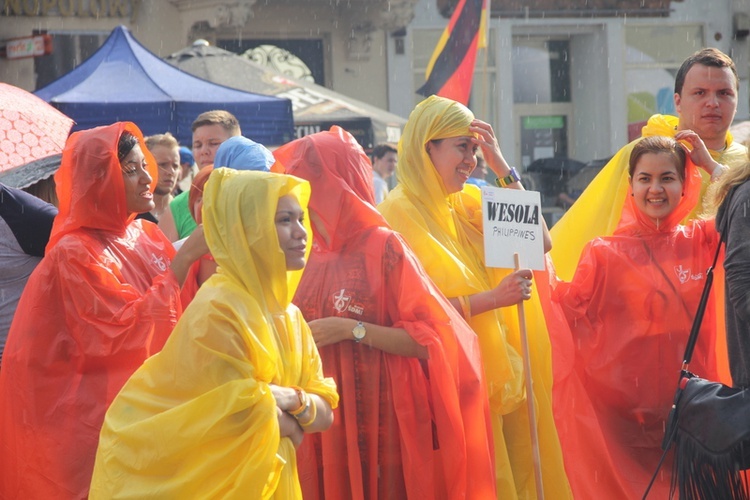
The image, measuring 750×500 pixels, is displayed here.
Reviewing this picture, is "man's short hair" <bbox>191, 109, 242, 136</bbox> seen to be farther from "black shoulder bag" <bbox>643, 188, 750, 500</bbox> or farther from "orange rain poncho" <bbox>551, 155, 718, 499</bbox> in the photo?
"black shoulder bag" <bbox>643, 188, 750, 500</bbox>

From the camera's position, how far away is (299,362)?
368 cm

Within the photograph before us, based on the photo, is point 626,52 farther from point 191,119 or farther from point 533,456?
point 533,456

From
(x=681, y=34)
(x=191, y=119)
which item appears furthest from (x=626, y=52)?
(x=191, y=119)

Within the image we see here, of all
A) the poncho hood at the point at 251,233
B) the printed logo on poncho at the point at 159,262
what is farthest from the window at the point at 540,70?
the poncho hood at the point at 251,233

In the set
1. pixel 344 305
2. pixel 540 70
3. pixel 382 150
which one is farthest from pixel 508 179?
pixel 540 70

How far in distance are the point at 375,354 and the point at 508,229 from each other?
85 cm

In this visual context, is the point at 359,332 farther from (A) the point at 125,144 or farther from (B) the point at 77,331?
(A) the point at 125,144

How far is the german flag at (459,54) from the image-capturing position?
8.67 meters

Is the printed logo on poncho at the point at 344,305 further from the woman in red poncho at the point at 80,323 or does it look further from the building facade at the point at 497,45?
the building facade at the point at 497,45

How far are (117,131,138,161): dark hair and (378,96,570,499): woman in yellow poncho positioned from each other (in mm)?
1056

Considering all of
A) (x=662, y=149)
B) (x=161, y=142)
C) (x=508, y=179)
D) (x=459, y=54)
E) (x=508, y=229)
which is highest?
(x=459, y=54)

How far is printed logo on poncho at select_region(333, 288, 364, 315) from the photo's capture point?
4477mm

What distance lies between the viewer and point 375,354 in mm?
4508

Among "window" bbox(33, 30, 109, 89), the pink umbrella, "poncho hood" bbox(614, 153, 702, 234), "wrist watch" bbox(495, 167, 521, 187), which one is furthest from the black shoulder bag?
"window" bbox(33, 30, 109, 89)
